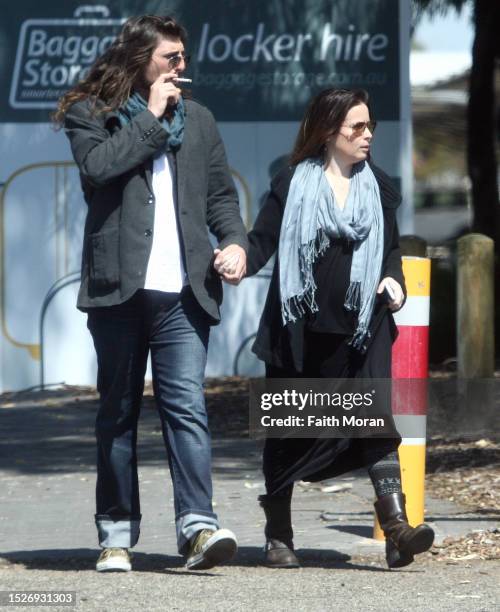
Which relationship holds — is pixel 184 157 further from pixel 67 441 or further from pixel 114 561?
pixel 67 441

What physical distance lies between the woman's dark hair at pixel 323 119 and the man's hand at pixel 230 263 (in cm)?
48

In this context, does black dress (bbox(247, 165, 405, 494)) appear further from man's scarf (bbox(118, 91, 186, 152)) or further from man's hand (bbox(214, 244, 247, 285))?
man's scarf (bbox(118, 91, 186, 152))

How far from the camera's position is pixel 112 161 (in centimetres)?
481

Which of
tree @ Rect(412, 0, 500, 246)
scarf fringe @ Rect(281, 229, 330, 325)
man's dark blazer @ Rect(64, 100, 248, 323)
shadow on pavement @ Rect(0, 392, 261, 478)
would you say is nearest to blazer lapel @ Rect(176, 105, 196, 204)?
man's dark blazer @ Rect(64, 100, 248, 323)

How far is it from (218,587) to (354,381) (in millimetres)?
872

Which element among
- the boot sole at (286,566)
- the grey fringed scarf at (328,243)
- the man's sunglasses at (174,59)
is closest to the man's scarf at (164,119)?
the man's sunglasses at (174,59)

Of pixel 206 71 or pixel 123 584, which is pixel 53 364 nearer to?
pixel 206 71

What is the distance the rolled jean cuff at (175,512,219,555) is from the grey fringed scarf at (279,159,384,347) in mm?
731

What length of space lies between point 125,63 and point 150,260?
27.1 inches

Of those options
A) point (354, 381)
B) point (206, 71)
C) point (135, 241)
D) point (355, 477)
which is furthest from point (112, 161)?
point (206, 71)

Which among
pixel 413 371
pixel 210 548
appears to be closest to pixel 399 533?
pixel 210 548

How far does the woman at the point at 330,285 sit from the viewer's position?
5.02 metres

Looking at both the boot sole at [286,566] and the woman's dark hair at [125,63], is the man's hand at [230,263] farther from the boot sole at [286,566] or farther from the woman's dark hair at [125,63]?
the boot sole at [286,566]

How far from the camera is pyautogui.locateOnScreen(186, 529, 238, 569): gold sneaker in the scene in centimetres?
477
